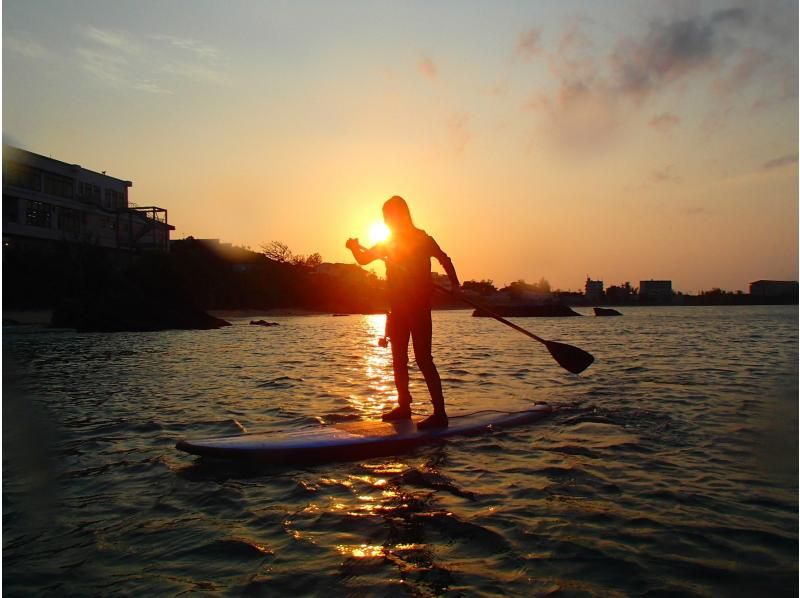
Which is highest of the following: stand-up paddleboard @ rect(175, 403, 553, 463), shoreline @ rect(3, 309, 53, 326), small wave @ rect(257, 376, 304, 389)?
shoreline @ rect(3, 309, 53, 326)

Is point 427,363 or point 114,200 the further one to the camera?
point 114,200

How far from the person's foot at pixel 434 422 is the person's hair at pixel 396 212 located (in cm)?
235

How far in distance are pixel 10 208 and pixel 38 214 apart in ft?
12.5

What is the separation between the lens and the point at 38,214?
6056 centimetres

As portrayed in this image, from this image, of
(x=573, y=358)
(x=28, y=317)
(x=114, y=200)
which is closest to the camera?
(x=573, y=358)

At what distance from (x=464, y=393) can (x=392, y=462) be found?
196 inches

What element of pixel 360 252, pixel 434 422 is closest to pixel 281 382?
pixel 360 252

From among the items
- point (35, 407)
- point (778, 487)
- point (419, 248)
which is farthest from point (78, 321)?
point (778, 487)

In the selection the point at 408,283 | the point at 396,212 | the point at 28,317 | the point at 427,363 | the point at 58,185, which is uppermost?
the point at 58,185

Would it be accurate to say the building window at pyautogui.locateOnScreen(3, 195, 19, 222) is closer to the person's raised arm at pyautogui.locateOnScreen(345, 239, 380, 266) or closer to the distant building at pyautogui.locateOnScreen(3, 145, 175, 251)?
the distant building at pyautogui.locateOnScreen(3, 145, 175, 251)

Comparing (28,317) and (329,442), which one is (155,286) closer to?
(28,317)

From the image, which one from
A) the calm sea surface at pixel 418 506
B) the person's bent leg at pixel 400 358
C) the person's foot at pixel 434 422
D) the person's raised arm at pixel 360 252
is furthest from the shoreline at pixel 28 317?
the person's foot at pixel 434 422

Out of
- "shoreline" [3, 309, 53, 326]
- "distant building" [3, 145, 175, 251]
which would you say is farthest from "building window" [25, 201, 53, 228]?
"shoreline" [3, 309, 53, 326]

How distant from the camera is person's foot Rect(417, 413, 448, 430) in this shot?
7.07 m
